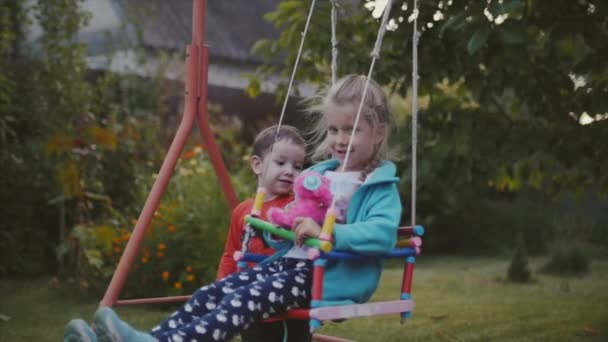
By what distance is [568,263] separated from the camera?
8.14 m

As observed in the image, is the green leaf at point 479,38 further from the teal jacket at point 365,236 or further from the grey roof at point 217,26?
the grey roof at point 217,26

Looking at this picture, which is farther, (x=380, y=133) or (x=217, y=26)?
(x=217, y=26)

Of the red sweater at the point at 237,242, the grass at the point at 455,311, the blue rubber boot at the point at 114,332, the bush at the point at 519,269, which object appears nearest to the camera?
the blue rubber boot at the point at 114,332

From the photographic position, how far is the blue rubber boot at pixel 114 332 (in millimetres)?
2537

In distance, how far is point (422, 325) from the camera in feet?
17.8

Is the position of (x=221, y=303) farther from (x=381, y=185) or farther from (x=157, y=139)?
(x=157, y=139)

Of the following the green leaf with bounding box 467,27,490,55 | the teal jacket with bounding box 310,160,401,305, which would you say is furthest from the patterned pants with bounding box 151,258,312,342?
the green leaf with bounding box 467,27,490,55

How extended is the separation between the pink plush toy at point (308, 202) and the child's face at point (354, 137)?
4.9 inches

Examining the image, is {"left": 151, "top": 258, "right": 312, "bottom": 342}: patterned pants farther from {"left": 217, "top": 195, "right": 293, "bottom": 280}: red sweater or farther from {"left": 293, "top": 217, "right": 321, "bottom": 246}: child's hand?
{"left": 217, "top": 195, "right": 293, "bottom": 280}: red sweater

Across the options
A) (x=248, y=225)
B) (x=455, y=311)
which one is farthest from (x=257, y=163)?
(x=455, y=311)

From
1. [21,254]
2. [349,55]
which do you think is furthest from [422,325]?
[21,254]

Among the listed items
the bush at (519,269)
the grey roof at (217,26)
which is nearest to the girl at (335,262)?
the bush at (519,269)

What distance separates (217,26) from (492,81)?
7.45m

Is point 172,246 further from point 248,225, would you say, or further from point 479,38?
point 479,38
